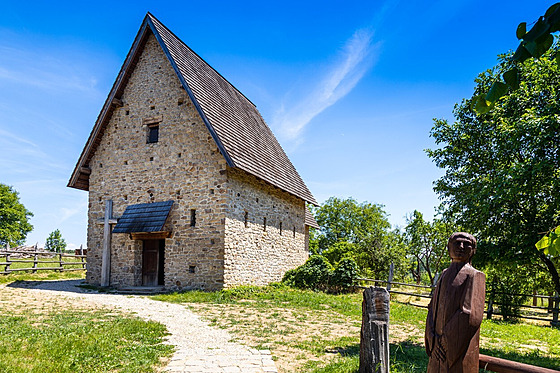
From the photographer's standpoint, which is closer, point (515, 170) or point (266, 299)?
point (515, 170)

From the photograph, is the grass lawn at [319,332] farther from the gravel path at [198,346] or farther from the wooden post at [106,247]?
the wooden post at [106,247]

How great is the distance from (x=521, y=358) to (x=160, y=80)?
51.4 feet

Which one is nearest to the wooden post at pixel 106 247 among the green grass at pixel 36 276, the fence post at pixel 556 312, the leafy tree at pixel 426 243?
the green grass at pixel 36 276

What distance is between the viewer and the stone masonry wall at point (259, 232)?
583 inches

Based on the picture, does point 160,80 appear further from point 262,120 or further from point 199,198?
point 262,120

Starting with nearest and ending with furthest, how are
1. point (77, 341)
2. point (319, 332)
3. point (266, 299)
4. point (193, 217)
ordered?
point (77, 341), point (319, 332), point (266, 299), point (193, 217)

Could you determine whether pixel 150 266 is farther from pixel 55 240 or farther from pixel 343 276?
pixel 55 240

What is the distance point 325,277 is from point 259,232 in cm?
370

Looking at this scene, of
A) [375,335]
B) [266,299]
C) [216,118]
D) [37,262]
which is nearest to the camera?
[375,335]

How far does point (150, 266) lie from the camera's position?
16203 millimetres

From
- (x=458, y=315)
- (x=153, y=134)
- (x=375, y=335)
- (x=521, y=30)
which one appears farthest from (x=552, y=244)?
(x=153, y=134)

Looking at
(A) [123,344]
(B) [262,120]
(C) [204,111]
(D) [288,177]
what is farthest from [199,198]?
(B) [262,120]

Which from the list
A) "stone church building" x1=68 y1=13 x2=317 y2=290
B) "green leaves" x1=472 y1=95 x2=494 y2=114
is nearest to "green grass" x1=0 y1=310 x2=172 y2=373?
"green leaves" x1=472 y1=95 x2=494 y2=114

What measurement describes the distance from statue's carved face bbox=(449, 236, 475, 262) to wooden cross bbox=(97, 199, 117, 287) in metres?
15.8
